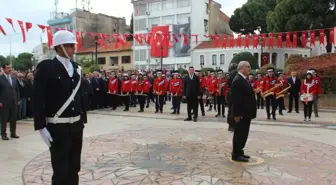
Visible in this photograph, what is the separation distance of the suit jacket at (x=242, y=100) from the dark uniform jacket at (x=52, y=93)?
10.9 ft

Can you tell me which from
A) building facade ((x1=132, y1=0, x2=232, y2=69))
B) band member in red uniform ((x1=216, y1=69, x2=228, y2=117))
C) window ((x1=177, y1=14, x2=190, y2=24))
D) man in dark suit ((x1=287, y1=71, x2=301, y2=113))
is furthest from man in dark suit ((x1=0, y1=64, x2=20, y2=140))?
window ((x1=177, y1=14, x2=190, y2=24))

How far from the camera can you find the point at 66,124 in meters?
3.93

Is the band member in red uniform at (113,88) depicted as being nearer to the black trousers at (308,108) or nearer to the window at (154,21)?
the black trousers at (308,108)

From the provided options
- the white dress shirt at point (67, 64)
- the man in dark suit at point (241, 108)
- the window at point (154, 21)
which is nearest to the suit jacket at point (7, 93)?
the white dress shirt at point (67, 64)

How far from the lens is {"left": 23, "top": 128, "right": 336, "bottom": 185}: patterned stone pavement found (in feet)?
17.8

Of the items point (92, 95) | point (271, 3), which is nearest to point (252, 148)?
point (92, 95)

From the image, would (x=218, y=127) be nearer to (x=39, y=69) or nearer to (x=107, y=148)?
(x=107, y=148)

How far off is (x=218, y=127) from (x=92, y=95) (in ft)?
26.4

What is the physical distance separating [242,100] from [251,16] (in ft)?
155

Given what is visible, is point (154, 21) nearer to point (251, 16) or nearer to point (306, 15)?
point (251, 16)

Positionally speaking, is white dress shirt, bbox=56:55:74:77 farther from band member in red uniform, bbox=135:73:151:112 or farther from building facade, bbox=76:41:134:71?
building facade, bbox=76:41:134:71

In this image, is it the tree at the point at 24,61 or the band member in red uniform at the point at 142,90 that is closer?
the band member in red uniform at the point at 142,90

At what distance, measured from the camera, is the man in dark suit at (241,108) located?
6.43 metres

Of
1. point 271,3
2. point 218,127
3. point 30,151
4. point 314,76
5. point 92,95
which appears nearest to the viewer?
point 30,151
